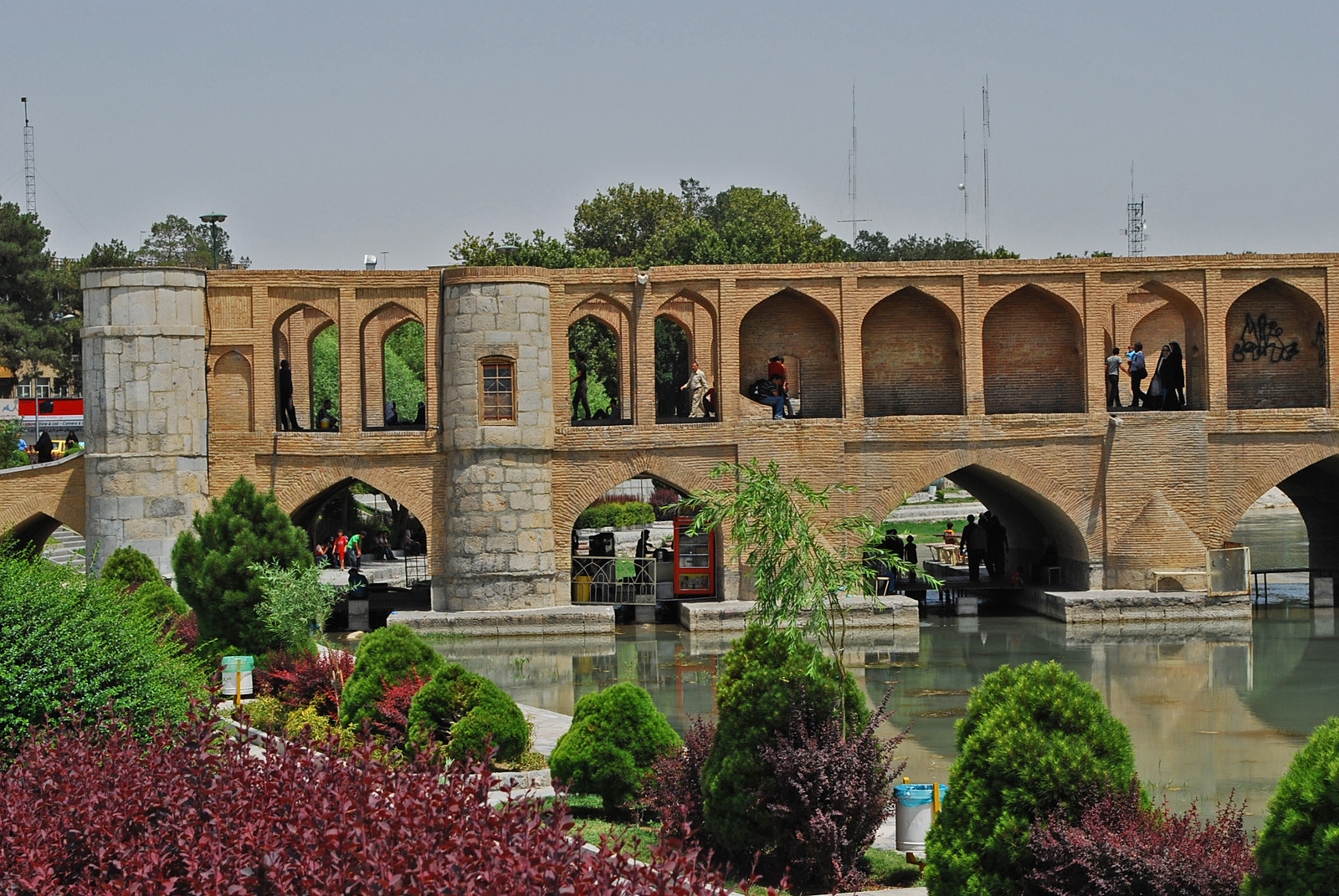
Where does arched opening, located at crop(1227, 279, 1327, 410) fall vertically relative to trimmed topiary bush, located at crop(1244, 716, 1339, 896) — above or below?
above

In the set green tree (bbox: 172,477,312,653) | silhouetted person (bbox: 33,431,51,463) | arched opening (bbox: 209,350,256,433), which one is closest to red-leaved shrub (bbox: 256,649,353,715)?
green tree (bbox: 172,477,312,653)

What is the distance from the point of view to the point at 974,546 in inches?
1169

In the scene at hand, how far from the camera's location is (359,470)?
24938mm

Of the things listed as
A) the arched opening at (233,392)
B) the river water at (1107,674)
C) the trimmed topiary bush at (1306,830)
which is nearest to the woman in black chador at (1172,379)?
the river water at (1107,674)

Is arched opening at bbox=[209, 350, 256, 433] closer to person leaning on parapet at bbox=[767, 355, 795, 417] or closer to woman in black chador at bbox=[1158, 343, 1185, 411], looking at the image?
person leaning on parapet at bbox=[767, 355, 795, 417]

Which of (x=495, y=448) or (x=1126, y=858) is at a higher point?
(x=495, y=448)

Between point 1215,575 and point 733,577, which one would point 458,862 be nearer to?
point 733,577

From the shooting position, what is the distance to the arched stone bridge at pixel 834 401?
24438 mm

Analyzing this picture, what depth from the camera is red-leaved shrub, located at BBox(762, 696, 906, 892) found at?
31.1 feet

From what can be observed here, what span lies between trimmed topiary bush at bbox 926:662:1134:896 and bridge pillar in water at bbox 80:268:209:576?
1768cm

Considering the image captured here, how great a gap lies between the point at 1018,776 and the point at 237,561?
11743mm

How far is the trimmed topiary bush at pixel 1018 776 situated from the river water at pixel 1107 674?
446cm

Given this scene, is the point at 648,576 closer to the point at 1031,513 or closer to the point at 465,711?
the point at 1031,513

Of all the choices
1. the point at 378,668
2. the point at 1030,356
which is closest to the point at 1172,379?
the point at 1030,356
